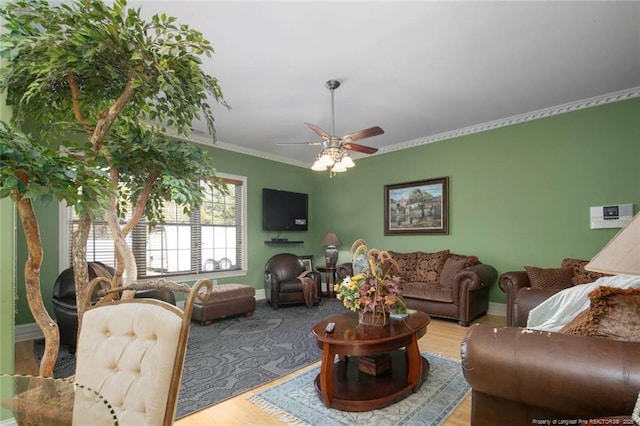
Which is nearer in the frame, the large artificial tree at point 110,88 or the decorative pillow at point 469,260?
the large artificial tree at point 110,88

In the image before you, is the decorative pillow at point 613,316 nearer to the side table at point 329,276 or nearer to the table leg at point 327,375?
the table leg at point 327,375

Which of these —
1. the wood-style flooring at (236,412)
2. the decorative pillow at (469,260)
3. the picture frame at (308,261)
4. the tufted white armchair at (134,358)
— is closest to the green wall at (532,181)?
the decorative pillow at (469,260)

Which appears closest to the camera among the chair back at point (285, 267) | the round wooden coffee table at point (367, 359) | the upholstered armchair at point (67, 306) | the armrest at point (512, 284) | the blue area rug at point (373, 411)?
the blue area rug at point (373, 411)

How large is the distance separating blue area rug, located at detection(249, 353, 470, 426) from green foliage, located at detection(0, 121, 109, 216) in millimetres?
1843

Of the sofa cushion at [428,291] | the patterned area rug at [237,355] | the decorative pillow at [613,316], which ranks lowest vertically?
the patterned area rug at [237,355]

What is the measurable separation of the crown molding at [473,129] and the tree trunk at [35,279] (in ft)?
6.49

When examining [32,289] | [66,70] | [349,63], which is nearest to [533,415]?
[32,289]

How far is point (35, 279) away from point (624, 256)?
7.59 feet

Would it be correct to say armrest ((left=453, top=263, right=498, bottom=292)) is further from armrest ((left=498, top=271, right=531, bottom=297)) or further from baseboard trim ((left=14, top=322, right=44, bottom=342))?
baseboard trim ((left=14, top=322, right=44, bottom=342))

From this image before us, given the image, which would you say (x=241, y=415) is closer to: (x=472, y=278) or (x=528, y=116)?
(x=472, y=278)

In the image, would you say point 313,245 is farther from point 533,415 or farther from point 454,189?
point 533,415

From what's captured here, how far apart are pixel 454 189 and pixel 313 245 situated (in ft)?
10.8

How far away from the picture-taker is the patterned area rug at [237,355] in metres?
2.48

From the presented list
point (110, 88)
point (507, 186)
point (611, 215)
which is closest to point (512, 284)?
point (611, 215)
